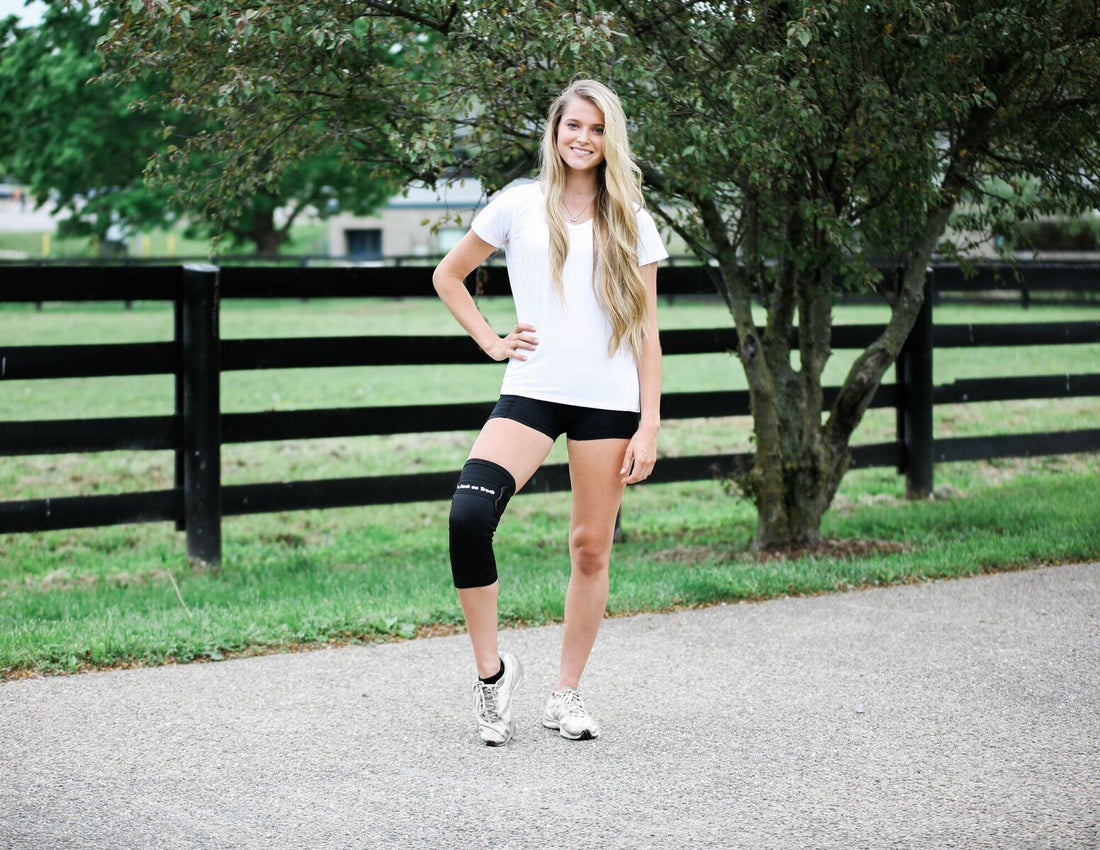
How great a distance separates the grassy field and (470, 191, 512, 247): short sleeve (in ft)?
6.93

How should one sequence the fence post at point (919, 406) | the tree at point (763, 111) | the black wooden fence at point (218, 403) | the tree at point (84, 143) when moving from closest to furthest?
1. the tree at point (763, 111)
2. the black wooden fence at point (218, 403)
3. the fence post at point (919, 406)
4. the tree at point (84, 143)

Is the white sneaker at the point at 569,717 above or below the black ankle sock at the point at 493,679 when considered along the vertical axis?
below

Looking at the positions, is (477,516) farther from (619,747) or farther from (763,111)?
(763,111)

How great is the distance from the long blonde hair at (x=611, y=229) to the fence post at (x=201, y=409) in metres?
3.56

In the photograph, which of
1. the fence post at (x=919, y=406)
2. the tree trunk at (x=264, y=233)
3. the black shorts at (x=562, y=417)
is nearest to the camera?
the black shorts at (x=562, y=417)

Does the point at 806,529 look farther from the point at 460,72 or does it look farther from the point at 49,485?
the point at 49,485

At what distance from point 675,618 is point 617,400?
1.95 m

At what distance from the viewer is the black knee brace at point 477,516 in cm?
393

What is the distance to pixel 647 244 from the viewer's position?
13.3ft

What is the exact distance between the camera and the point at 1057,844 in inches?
125

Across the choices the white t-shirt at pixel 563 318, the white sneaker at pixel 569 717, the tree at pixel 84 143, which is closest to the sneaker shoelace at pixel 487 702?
the white sneaker at pixel 569 717

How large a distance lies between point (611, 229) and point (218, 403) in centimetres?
367

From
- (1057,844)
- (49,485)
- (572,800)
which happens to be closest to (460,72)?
(572,800)

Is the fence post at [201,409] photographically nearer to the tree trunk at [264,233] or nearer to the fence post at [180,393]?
the fence post at [180,393]
